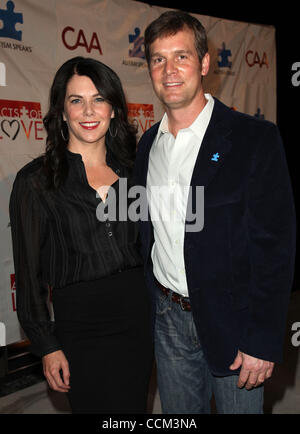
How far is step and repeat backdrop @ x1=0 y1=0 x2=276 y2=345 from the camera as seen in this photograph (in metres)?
3.56

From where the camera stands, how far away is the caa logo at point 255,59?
5.48 m

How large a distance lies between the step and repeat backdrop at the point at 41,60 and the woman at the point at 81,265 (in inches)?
66.7

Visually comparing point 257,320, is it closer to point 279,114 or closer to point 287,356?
point 287,356

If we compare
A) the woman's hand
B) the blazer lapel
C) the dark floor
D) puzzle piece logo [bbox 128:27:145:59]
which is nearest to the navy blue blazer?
the blazer lapel

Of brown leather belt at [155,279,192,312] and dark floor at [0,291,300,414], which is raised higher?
brown leather belt at [155,279,192,312]

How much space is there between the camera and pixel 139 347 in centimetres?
208

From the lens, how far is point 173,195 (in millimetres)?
1941

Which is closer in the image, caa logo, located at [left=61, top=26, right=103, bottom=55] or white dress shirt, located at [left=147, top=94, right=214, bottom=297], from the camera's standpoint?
white dress shirt, located at [left=147, top=94, right=214, bottom=297]

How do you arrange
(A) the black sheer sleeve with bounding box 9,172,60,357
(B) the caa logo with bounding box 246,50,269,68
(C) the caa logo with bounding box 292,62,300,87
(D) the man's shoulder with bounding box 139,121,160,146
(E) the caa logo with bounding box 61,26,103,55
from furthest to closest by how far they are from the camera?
(C) the caa logo with bounding box 292,62,300,87, (B) the caa logo with bounding box 246,50,269,68, (E) the caa logo with bounding box 61,26,103,55, (D) the man's shoulder with bounding box 139,121,160,146, (A) the black sheer sleeve with bounding box 9,172,60,357

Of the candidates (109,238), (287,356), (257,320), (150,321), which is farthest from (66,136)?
(287,356)

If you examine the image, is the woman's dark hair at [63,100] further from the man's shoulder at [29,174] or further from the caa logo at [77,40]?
the caa logo at [77,40]

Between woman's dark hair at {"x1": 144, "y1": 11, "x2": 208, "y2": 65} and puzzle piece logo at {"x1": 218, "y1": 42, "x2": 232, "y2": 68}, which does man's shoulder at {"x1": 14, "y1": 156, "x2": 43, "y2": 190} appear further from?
puzzle piece logo at {"x1": 218, "y1": 42, "x2": 232, "y2": 68}

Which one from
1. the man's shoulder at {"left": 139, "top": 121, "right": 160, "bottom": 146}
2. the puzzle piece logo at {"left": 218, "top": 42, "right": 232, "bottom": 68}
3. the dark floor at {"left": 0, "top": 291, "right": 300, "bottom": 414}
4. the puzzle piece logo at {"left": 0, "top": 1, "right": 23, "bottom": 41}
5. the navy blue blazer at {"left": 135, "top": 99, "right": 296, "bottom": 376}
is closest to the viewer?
the navy blue blazer at {"left": 135, "top": 99, "right": 296, "bottom": 376}

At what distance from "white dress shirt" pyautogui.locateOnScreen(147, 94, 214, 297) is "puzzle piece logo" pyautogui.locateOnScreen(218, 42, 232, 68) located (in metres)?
3.51
